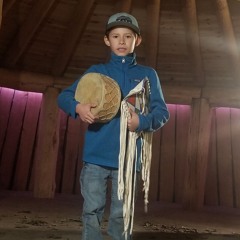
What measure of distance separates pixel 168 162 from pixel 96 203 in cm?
400

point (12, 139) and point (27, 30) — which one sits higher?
Result: point (27, 30)

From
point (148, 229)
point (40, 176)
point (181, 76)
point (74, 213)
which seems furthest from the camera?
point (181, 76)

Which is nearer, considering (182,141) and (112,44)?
(112,44)

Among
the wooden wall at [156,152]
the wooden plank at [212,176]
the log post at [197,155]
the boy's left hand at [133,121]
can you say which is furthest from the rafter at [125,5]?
the boy's left hand at [133,121]

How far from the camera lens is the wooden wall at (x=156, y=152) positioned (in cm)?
543

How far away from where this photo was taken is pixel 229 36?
4500 mm

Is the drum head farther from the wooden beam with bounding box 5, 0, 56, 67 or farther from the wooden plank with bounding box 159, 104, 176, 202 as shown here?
the wooden plank with bounding box 159, 104, 176, 202

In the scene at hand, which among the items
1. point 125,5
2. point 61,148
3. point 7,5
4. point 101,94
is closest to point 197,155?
point 61,148

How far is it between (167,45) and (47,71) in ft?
5.82

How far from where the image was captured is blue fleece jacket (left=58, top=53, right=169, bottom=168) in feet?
5.72

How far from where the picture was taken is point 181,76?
17.4 feet

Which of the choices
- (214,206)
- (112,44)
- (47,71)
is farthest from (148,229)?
(47,71)

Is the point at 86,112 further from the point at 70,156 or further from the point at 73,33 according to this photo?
the point at 70,156

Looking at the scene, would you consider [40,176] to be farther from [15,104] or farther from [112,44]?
[112,44]
